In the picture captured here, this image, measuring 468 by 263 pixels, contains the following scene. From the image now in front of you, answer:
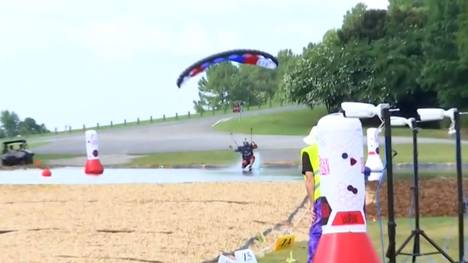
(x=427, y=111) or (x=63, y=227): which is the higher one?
(x=427, y=111)

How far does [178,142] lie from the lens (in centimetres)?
4919

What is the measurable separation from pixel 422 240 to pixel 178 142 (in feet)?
123

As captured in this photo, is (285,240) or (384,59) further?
(384,59)

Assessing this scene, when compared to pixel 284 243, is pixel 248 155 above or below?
below

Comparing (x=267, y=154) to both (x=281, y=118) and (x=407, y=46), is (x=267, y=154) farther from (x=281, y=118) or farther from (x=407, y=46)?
(x=281, y=118)

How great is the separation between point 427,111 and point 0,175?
1053 inches

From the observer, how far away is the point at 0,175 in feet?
108

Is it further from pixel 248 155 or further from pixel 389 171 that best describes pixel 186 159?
pixel 389 171

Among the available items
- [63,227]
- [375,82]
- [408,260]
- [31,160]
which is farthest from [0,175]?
[375,82]

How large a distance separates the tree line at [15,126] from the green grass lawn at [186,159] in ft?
146

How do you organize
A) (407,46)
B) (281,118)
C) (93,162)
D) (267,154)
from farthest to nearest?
(281,118) < (407,46) < (267,154) < (93,162)

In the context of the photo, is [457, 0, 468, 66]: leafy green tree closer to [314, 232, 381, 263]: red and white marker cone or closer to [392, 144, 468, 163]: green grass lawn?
[392, 144, 468, 163]: green grass lawn

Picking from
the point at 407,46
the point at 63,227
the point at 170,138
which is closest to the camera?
the point at 63,227

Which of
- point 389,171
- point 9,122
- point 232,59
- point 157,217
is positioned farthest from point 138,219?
point 9,122
